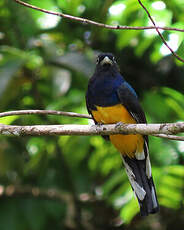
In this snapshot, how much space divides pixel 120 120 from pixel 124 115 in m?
A: 0.07

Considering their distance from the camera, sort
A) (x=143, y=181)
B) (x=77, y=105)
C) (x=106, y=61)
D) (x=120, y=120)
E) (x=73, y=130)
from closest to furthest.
Result: 1. (x=73, y=130)
2. (x=120, y=120)
3. (x=143, y=181)
4. (x=106, y=61)
5. (x=77, y=105)

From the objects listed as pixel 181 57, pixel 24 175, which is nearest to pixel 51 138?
pixel 24 175

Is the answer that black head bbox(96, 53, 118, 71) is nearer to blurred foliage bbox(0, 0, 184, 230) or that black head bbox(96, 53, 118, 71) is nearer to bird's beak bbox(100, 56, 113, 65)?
bird's beak bbox(100, 56, 113, 65)

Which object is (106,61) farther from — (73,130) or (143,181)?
(73,130)

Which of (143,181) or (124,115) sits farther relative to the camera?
(143,181)

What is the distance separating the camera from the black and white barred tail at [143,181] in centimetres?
450

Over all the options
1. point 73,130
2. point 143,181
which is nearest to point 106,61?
point 143,181

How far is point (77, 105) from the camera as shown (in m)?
5.26

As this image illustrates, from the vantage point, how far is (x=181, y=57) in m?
3.33

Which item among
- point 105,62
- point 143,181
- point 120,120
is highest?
point 105,62

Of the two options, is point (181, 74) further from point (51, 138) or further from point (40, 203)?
point (40, 203)

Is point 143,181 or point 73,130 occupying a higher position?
point 73,130

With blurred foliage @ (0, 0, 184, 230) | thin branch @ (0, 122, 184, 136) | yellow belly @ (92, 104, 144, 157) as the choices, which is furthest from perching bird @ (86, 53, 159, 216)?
thin branch @ (0, 122, 184, 136)

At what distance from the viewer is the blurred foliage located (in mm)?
4906
